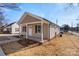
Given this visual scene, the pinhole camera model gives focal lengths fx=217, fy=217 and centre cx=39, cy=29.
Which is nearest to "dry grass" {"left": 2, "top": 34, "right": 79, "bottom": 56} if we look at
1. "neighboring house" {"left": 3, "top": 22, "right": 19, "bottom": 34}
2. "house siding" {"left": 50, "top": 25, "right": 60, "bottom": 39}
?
"house siding" {"left": 50, "top": 25, "right": 60, "bottom": 39}

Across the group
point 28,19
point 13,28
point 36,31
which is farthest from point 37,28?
point 13,28

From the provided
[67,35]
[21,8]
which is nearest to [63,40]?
[67,35]

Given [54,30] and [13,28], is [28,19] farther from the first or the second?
[54,30]

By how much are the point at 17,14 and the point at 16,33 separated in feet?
1.23

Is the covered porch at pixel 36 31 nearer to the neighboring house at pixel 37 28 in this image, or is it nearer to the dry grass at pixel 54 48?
the neighboring house at pixel 37 28

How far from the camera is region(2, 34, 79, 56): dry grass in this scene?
4188 millimetres

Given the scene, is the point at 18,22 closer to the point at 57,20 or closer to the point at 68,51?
the point at 57,20

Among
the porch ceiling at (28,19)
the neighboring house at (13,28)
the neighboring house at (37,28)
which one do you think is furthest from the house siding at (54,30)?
the neighboring house at (13,28)

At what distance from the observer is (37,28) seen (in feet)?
14.0

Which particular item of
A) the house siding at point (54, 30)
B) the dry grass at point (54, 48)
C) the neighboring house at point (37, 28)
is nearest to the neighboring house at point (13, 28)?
the neighboring house at point (37, 28)

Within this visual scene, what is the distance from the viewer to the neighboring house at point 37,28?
166 inches

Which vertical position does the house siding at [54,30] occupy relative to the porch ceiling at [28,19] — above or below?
below

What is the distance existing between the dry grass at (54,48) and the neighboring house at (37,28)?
139mm

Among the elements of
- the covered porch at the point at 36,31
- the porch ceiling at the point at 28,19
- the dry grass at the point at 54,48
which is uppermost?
the porch ceiling at the point at 28,19
